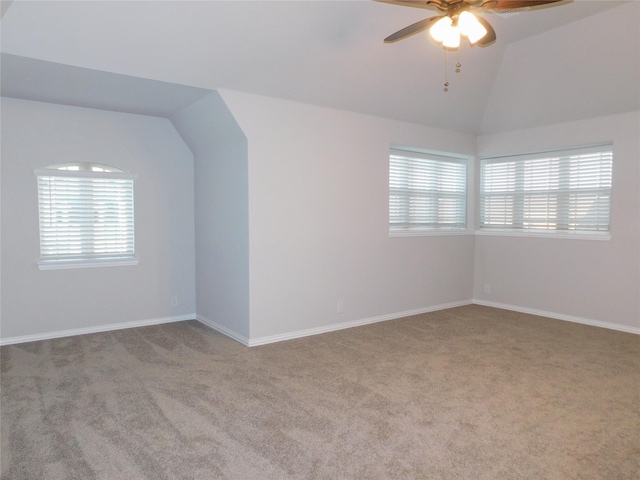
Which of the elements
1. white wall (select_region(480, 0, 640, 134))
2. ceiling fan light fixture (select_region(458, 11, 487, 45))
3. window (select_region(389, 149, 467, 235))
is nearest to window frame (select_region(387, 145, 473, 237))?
window (select_region(389, 149, 467, 235))

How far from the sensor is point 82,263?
179 inches

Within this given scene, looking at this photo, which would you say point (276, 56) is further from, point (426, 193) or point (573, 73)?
point (573, 73)

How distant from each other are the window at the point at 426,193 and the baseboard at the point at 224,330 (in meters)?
2.16

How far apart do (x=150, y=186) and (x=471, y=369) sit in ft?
12.3

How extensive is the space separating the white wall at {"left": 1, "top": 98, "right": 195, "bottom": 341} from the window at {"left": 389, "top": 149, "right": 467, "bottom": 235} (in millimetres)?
2467

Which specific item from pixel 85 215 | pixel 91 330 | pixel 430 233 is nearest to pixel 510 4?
pixel 430 233

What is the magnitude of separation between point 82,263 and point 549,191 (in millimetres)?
5433

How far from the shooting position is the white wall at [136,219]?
164 inches

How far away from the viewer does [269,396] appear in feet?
9.92

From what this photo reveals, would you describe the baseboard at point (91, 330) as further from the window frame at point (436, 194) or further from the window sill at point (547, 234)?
the window sill at point (547, 234)

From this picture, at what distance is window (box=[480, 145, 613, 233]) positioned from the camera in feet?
16.4

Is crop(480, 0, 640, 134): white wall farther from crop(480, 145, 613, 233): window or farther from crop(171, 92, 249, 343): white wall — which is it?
crop(171, 92, 249, 343): white wall

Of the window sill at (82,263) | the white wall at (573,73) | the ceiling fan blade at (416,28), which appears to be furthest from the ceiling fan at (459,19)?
the window sill at (82,263)

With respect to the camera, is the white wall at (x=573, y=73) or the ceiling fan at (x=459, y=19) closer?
the ceiling fan at (x=459, y=19)
